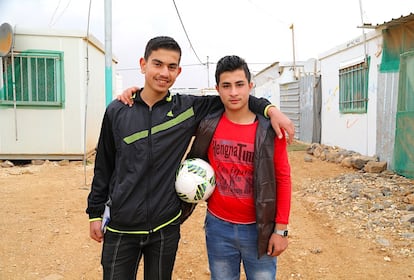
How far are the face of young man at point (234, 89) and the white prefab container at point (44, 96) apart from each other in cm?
691

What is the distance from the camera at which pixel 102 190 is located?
221 cm

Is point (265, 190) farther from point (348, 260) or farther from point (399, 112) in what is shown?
point (399, 112)

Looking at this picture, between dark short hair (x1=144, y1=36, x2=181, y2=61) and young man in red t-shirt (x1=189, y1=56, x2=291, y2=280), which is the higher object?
dark short hair (x1=144, y1=36, x2=181, y2=61)

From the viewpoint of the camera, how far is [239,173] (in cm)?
220

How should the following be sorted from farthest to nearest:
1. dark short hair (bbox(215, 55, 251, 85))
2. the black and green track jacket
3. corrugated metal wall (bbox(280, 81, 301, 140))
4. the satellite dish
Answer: corrugated metal wall (bbox(280, 81, 301, 140)), the satellite dish, dark short hair (bbox(215, 55, 251, 85)), the black and green track jacket

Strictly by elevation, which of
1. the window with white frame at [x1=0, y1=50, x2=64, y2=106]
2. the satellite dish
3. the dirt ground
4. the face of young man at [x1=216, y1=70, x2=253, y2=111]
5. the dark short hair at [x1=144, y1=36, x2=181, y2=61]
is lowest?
the dirt ground

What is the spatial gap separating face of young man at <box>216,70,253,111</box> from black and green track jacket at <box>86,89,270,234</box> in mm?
139

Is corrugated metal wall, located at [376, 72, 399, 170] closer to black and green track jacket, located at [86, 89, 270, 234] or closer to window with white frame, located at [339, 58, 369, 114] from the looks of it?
window with white frame, located at [339, 58, 369, 114]

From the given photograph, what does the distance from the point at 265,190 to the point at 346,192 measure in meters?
4.67

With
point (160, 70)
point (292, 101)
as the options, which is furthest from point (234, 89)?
point (292, 101)

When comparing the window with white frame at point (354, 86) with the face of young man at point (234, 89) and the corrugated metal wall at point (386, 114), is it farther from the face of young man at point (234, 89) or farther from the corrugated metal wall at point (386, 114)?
the face of young man at point (234, 89)

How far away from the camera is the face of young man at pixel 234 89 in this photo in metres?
2.19

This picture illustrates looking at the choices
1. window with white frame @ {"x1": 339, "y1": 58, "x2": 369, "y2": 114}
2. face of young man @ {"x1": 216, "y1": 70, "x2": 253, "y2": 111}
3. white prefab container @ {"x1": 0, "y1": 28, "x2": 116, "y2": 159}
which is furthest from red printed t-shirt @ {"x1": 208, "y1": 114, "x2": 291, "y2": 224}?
window with white frame @ {"x1": 339, "y1": 58, "x2": 369, "y2": 114}

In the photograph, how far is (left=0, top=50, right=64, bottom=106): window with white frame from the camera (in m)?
8.70
